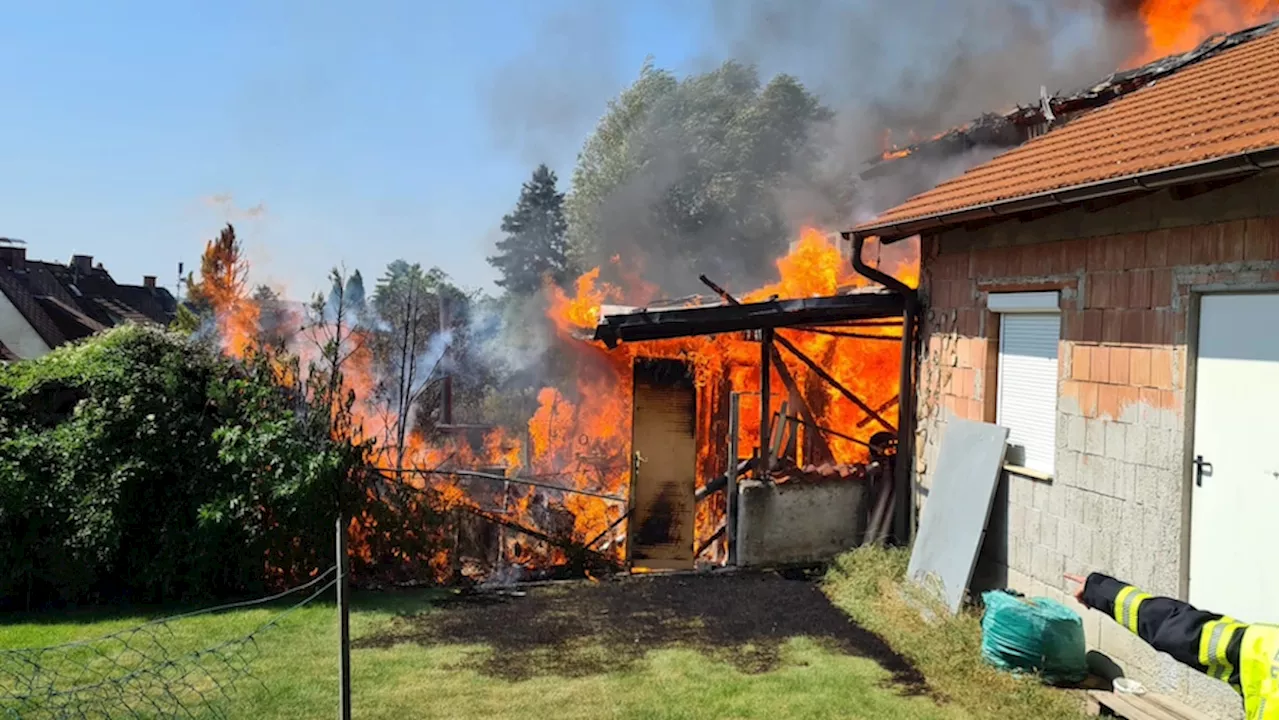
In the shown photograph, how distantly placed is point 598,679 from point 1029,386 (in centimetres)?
471

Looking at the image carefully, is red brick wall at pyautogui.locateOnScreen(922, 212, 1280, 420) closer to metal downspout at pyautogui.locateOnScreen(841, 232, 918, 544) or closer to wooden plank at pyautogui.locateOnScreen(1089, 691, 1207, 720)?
metal downspout at pyautogui.locateOnScreen(841, 232, 918, 544)

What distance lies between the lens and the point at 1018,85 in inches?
1024

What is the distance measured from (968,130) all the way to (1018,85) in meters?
8.24

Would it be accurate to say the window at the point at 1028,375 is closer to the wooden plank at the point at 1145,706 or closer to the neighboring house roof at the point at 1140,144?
the neighboring house roof at the point at 1140,144

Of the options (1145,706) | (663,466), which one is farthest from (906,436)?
(1145,706)

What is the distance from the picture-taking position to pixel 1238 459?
5.18 meters

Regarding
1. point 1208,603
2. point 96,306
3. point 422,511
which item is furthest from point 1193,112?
point 96,306

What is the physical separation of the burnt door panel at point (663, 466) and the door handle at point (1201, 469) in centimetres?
577

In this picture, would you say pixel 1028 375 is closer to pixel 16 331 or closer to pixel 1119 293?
pixel 1119 293

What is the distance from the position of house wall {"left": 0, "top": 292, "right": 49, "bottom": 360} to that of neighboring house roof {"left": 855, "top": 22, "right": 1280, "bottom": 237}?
30453mm

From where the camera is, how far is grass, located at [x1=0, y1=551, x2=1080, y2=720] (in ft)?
19.0

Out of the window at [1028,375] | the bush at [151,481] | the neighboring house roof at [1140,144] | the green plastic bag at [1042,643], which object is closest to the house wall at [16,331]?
the bush at [151,481]

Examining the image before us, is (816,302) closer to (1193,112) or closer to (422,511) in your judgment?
(1193,112)

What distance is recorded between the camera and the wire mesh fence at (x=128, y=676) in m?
5.74
